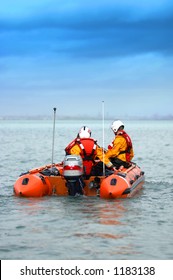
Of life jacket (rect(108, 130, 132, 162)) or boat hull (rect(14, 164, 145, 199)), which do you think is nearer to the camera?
boat hull (rect(14, 164, 145, 199))

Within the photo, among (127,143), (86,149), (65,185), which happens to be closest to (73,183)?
(65,185)

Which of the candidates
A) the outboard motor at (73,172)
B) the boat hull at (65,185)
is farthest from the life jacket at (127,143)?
the outboard motor at (73,172)

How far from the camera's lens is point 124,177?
48.1ft

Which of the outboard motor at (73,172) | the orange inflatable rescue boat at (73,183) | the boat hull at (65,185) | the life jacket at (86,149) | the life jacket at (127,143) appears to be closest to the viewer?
the outboard motor at (73,172)

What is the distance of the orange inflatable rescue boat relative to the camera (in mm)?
14133

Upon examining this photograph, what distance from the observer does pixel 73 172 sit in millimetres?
14008

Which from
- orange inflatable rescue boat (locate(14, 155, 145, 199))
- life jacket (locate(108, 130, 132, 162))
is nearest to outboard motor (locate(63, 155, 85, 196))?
orange inflatable rescue boat (locate(14, 155, 145, 199))

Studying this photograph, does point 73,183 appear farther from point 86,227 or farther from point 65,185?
point 86,227

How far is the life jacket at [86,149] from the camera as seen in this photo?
14828mm

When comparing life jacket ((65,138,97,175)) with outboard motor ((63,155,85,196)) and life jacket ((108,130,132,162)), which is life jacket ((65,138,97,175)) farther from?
life jacket ((108,130,132,162))

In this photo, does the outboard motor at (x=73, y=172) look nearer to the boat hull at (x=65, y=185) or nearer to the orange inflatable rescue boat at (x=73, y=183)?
the orange inflatable rescue boat at (x=73, y=183)
